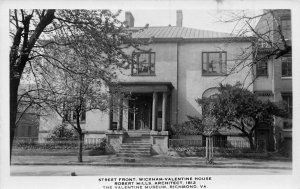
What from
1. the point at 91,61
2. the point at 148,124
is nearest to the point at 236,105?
the point at 148,124

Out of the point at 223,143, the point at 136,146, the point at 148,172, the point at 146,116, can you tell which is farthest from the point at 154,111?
the point at 148,172

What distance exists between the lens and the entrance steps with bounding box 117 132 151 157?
15534 mm

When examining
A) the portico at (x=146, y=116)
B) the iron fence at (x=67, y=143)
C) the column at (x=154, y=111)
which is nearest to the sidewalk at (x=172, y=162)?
the iron fence at (x=67, y=143)

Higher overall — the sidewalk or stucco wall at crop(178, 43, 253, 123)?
stucco wall at crop(178, 43, 253, 123)

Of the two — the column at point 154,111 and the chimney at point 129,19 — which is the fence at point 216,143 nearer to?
the column at point 154,111

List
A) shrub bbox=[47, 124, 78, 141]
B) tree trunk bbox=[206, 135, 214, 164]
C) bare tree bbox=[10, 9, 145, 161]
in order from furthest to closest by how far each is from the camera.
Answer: shrub bbox=[47, 124, 78, 141]
tree trunk bbox=[206, 135, 214, 164]
bare tree bbox=[10, 9, 145, 161]

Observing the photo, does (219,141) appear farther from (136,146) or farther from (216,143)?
(136,146)

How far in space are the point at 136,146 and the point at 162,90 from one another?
3603 mm

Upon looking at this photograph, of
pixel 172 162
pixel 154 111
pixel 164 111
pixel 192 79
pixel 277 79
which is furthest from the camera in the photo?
pixel 154 111

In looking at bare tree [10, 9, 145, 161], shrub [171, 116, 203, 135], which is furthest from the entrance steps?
bare tree [10, 9, 145, 161]

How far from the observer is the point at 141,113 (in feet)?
63.1

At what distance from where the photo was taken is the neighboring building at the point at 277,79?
852 centimetres

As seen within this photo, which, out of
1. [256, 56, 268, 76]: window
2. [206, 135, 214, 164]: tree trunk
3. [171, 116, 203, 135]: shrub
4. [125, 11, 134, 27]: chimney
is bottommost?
[206, 135, 214, 164]: tree trunk

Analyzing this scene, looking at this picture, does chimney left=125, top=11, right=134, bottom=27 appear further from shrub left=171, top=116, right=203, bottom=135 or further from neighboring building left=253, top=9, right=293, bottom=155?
shrub left=171, top=116, right=203, bottom=135
